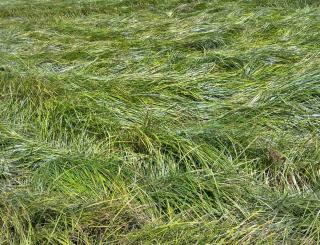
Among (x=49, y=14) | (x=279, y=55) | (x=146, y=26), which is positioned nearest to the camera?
(x=279, y=55)

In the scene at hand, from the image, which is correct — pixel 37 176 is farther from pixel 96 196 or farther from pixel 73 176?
pixel 96 196

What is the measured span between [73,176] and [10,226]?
0.45 meters

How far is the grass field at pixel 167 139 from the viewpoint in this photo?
2236mm

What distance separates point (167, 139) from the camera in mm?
2836

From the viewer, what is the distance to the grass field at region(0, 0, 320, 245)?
2.24 metres

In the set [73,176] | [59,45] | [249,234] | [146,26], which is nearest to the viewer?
[249,234]

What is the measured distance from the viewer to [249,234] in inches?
83.8

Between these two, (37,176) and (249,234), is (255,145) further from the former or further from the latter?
(37,176)

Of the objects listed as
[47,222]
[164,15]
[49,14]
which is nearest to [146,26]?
[164,15]

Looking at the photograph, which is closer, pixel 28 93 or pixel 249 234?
pixel 249 234

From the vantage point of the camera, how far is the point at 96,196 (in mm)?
2438

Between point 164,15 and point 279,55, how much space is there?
305cm

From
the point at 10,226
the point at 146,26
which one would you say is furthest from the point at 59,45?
the point at 10,226

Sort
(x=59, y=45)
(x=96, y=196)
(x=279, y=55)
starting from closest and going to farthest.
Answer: (x=96, y=196) → (x=279, y=55) → (x=59, y=45)
